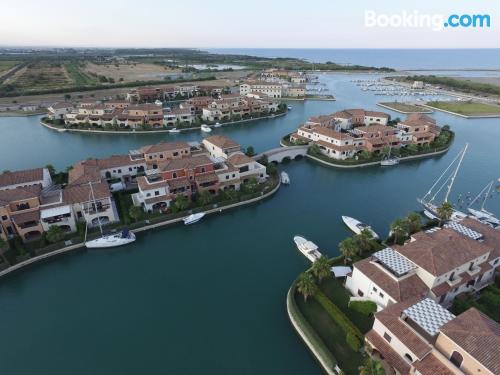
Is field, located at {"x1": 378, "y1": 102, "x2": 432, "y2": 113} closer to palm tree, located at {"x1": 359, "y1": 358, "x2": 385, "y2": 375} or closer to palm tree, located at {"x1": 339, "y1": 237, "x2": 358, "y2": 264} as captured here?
palm tree, located at {"x1": 339, "y1": 237, "x2": 358, "y2": 264}

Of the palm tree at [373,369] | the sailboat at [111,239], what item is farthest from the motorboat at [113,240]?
the palm tree at [373,369]

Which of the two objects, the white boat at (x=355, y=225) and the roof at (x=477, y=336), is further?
the white boat at (x=355, y=225)

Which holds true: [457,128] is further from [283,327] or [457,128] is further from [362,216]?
[283,327]

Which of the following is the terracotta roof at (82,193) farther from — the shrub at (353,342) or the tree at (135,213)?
the shrub at (353,342)

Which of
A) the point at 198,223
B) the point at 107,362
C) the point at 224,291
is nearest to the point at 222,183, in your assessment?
the point at 198,223

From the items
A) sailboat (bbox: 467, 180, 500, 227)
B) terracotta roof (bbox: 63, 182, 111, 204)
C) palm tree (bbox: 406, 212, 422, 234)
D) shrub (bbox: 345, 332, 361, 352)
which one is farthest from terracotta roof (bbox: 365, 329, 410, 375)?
terracotta roof (bbox: 63, 182, 111, 204)

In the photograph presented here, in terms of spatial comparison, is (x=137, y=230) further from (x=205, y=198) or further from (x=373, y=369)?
(x=373, y=369)
